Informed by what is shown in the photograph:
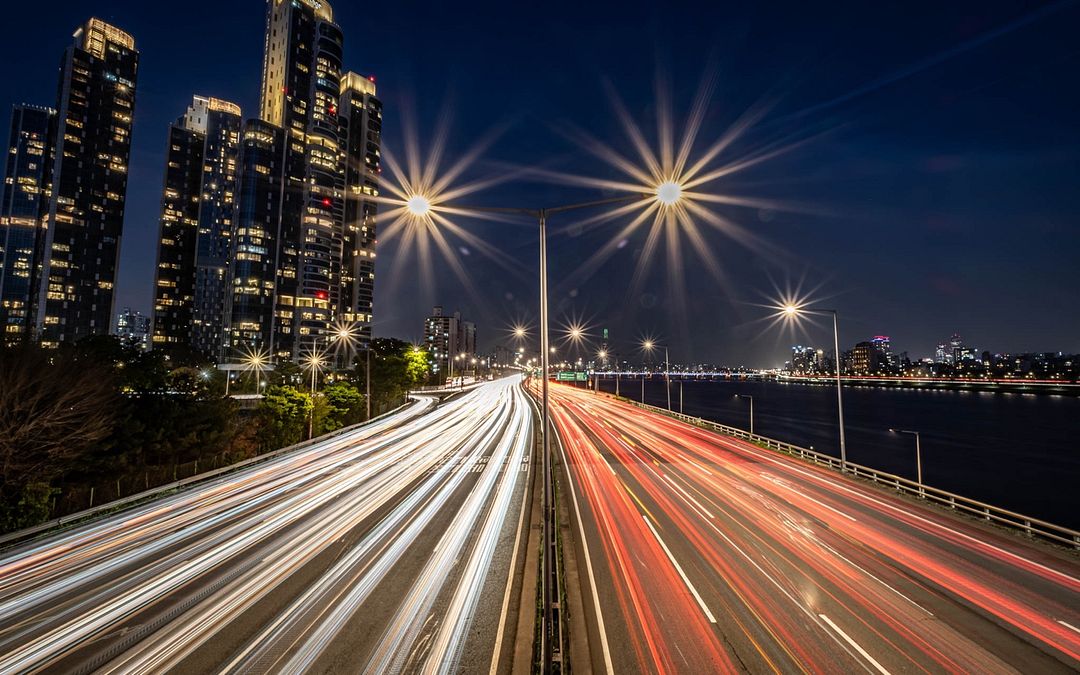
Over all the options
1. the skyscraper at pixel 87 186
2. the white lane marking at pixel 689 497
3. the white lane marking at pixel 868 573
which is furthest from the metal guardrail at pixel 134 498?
the skyscraper at pixel 87 186

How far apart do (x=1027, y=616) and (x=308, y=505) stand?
24.2 metres

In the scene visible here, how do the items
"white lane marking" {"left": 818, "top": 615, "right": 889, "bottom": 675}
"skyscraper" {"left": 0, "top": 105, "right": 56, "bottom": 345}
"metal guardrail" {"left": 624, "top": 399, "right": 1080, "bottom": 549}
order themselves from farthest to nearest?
"skyscraper" {"left": 0, "top": 105, "right": 56, "bottom": 345}
"metal guardrail" {"left": 624, "top": 399, "right": 1080, "bottom": 549}
"white lane marking" {"left": 818, "top": 615, "right": 889, "bottom": 675}

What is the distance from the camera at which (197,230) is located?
443ft

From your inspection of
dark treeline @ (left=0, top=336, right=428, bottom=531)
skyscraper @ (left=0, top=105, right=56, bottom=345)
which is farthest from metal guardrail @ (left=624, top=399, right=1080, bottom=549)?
skyscraper @ (left=0, top=105, right=56, bottom=345)

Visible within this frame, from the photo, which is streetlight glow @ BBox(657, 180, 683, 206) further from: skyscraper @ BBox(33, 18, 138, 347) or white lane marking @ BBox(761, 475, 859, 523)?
skyscraper @ BBox(33, 18, 138, 347)

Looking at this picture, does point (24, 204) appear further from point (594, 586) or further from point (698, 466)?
point (594, 586)

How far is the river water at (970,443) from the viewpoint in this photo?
47062 millimetres

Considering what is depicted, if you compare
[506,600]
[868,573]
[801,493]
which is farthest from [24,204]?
[868,573]

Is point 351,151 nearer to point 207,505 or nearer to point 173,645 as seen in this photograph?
point 207,505

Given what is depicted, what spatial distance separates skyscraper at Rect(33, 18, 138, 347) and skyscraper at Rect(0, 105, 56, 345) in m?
4.06

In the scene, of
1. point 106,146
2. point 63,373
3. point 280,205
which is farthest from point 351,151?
point 63,373

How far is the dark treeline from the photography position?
1709 cm

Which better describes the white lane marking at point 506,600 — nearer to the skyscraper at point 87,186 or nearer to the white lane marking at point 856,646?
the white lane marking at point 856,646

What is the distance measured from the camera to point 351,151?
158 m
